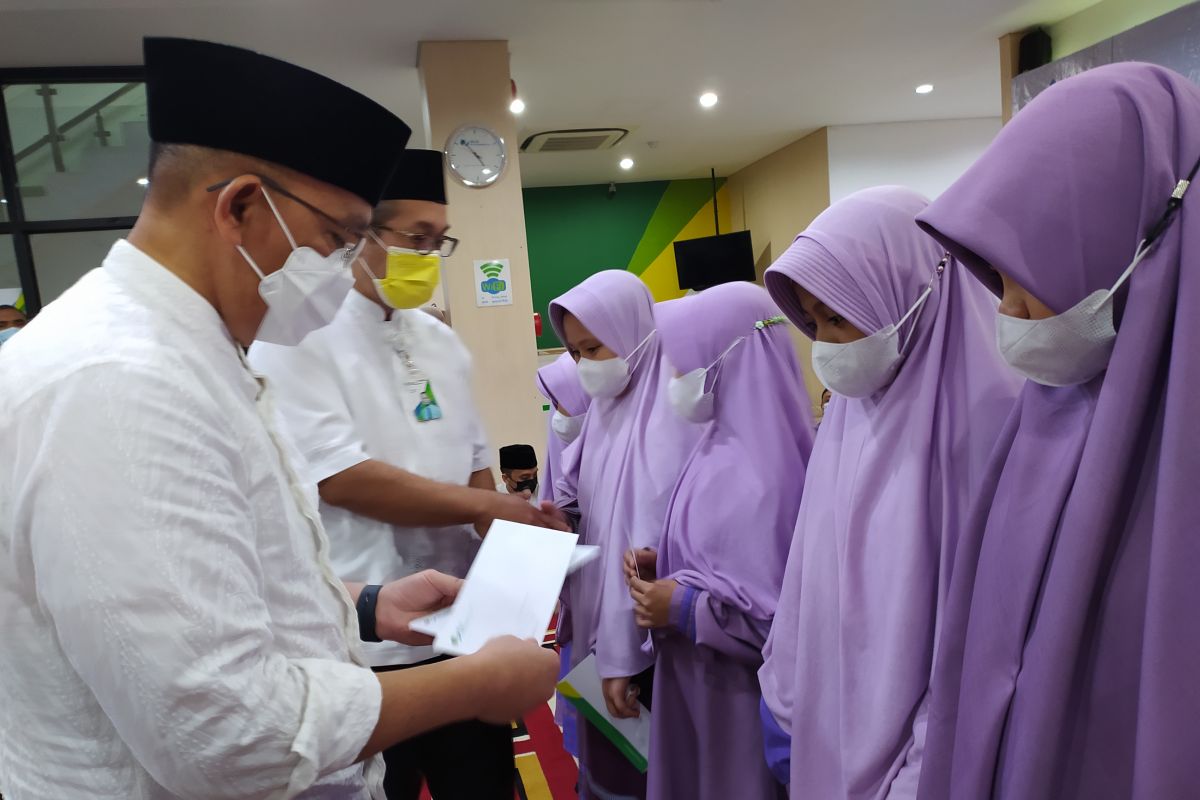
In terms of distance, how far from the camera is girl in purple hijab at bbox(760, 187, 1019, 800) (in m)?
1.14

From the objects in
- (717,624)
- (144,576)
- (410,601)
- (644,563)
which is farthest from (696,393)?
(144,576)

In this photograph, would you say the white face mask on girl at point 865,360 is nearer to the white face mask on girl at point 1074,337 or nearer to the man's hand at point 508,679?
the white face mask on girl at point 1074,337

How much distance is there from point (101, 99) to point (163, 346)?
5086 mm

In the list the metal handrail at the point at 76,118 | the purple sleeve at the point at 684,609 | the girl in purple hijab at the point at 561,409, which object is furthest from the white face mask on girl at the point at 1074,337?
the metal handrail at the point at 76,118

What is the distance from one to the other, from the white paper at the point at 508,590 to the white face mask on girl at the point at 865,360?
0.56 m

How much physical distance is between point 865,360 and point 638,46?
4.25 m

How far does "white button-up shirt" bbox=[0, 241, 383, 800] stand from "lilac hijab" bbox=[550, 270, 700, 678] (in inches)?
42.1

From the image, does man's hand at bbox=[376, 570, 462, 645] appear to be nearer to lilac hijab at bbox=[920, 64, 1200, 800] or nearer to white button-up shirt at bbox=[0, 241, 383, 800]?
white button-up shirt at bbox=[0, 241, 383, 800]

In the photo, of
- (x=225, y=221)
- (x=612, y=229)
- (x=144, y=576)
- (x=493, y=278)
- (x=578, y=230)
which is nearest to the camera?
(x=144, y=576)

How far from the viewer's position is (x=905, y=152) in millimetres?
7836

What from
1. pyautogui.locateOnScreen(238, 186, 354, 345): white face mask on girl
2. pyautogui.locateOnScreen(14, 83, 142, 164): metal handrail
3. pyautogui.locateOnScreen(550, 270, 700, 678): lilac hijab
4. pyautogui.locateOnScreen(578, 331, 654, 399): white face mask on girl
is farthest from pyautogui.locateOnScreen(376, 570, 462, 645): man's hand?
pyautogui.locateOnScreen(14, 83, 142, 164): metal handrail

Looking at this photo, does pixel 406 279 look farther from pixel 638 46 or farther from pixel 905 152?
pixel 905 152

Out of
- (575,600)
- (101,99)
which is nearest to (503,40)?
(101,99)

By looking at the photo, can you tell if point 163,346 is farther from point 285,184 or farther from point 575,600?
point 575,600
